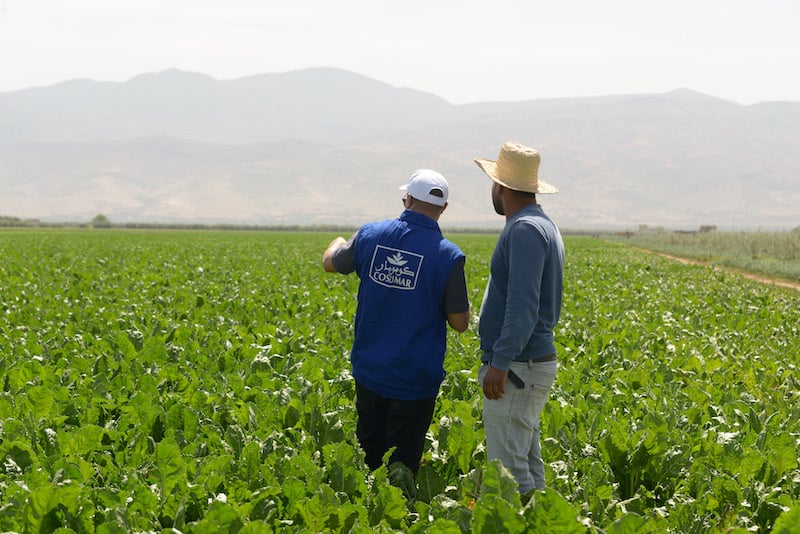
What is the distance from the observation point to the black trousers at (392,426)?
468 centimetres

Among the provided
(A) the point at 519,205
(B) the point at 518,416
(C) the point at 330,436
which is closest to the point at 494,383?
(B) the point at 518,416

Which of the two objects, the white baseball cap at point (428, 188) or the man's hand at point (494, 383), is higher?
the white baseball cap at point (428, 188)

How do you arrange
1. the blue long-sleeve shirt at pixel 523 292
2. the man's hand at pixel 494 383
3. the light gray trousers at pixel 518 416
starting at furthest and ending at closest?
the light gray trousers at pixel 518 416 < the man's hand at pixel 494 383 < the blue long-sleeve shirt at pixel 523 292

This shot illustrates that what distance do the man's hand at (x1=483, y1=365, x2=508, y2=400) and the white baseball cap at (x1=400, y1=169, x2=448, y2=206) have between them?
3.39 feet

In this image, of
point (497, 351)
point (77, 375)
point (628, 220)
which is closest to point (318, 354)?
point (77, 375)

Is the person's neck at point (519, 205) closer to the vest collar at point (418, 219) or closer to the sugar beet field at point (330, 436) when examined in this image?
the vest collar at point (418, 219)

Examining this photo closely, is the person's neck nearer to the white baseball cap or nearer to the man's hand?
the white baseball cap

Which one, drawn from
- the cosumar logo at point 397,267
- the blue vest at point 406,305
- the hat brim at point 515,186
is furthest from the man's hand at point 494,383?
the hat brim at point 515,186

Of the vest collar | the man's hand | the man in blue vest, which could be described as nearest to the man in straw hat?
the man's hand

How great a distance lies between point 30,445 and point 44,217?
208 meters

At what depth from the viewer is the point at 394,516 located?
4125 millimetres

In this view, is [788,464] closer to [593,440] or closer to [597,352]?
[593,440]

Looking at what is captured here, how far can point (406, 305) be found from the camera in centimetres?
453

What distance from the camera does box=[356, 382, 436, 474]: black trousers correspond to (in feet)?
15.3
